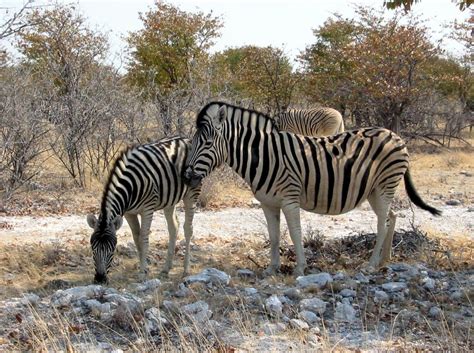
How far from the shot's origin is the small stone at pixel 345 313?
5.50m

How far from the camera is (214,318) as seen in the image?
5367 mm

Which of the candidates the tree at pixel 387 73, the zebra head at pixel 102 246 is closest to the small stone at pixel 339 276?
the zebra head at pixel 102 246

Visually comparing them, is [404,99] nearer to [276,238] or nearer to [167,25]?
[167,25]

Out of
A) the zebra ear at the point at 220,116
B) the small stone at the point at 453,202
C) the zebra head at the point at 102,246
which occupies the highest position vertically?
the zebra ear at the point at 220,116

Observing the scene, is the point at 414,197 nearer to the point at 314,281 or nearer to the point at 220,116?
the point at 314,281

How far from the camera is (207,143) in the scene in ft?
23.1

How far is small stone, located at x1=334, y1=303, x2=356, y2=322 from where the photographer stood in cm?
550

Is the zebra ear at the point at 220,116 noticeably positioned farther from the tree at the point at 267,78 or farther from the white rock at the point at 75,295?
the tree at the point at 267,78

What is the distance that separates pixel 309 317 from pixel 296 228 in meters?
1.73

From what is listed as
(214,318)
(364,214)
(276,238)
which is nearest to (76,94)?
(364,214)

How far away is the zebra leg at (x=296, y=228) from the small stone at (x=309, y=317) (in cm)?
163

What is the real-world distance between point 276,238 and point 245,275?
1.87ft

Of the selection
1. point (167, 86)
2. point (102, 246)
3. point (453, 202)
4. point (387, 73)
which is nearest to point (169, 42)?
point (167, 86)

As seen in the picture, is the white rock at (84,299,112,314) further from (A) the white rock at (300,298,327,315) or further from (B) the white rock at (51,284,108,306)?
(A) the white rock at (300,298,327,315)
